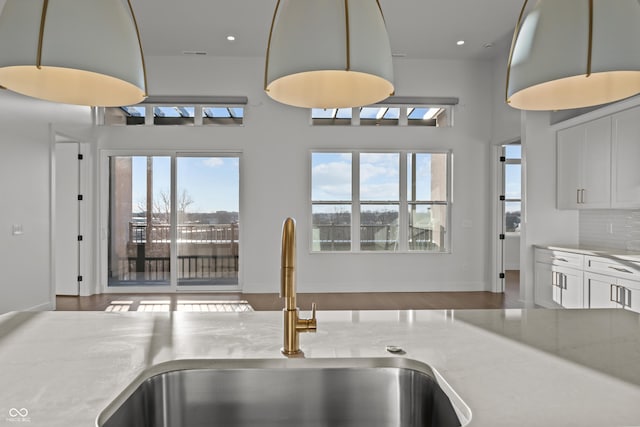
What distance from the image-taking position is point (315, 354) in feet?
3.55

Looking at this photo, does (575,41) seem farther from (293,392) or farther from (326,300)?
(326,300)

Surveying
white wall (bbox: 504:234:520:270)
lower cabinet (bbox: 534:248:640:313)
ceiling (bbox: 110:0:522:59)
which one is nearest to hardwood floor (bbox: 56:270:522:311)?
lower cabinet (bbox: 534:248:640:313)

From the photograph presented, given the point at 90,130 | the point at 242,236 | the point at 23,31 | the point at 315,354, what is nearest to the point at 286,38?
the point at 23,31

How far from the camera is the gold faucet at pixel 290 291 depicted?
3.35 ft

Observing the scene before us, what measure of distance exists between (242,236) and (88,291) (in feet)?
7.94

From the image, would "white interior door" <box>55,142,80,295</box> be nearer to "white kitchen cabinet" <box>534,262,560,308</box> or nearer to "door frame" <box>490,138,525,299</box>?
"door frame" <box>490,138,525,299</box>

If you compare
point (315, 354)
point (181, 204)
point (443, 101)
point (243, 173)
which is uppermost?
point (443, 101)

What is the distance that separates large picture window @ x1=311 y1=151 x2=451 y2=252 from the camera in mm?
6539

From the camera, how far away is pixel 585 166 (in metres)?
4.81

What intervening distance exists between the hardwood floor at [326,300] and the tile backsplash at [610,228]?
49.1 inches

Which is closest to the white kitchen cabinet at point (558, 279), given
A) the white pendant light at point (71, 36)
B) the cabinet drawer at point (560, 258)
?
the cabinet drawer at point (560, 258)

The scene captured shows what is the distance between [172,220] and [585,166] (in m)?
5.63

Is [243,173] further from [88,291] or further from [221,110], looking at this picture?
[88,291]

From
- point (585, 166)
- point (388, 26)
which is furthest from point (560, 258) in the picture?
point (388, 26)
